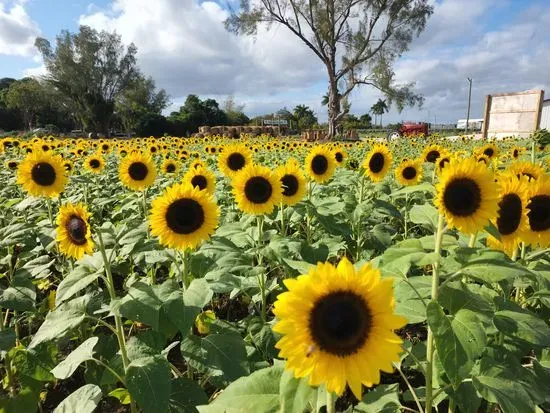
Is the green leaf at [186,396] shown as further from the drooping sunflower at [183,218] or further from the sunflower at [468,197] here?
the sunflower at [468,197]

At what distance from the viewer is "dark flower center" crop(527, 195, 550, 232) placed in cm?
225

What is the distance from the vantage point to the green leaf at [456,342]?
1.60 meters

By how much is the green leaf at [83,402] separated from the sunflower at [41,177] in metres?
2.45

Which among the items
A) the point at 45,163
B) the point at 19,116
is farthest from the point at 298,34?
the point at 19,116

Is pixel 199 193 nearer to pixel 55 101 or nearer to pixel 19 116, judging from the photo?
pixel 55 101

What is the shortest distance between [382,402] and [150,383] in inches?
44.1

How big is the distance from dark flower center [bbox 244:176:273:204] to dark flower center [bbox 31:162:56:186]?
79.7 inches

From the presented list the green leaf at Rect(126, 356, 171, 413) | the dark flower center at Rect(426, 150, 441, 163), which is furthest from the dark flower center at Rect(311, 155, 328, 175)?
the green leaf at Rect(126, 356, 171, 413)

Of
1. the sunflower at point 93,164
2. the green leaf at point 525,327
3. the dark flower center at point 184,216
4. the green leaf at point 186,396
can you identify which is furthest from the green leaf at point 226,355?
the sunflower at point 93,164

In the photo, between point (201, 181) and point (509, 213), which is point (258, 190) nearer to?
point (201, 181)

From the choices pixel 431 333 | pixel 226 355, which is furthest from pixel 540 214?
pixel 226 355

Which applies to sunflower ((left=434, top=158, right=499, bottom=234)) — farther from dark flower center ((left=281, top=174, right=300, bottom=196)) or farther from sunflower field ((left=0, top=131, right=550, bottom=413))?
dark flower center ((left=281, top=174, right=300, bottom=196))

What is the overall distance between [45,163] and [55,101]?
64799mm

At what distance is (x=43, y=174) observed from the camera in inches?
163
